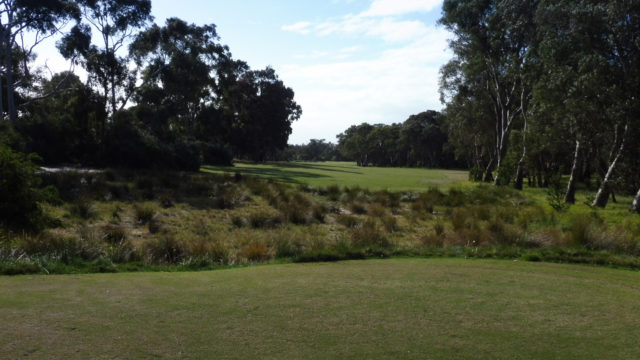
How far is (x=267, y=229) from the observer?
50.9ft

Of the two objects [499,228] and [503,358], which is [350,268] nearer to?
[503,358]

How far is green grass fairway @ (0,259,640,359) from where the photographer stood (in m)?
4.02

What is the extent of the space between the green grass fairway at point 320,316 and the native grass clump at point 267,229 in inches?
86.5

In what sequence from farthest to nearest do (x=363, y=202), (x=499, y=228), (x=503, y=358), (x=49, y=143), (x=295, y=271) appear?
(x=49, y=143)
(x=363, y=202)
(x=499, y=228)
(x=295, y=271)
(x=503, y=358)

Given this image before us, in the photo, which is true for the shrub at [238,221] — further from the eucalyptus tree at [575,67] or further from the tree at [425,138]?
the tree at [425,138]

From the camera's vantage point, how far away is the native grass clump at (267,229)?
9.38 meters

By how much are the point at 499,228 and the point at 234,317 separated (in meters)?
9.84

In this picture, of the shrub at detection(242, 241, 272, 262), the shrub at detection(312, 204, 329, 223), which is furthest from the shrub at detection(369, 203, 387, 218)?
the shrub at detection(242, 241, 272, 262)

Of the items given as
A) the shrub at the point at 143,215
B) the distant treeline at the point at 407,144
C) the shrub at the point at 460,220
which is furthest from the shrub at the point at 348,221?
the distant treeline at the point at 407,144

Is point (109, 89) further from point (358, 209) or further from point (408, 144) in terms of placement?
point (408, 144)

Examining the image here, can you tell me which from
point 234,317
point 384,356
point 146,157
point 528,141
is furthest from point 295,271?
point 146,157

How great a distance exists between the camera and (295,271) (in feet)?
25.7

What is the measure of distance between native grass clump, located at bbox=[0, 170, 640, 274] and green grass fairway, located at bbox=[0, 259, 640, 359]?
2.20 m

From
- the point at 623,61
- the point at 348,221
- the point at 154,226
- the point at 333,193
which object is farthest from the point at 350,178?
the point at 154,226
